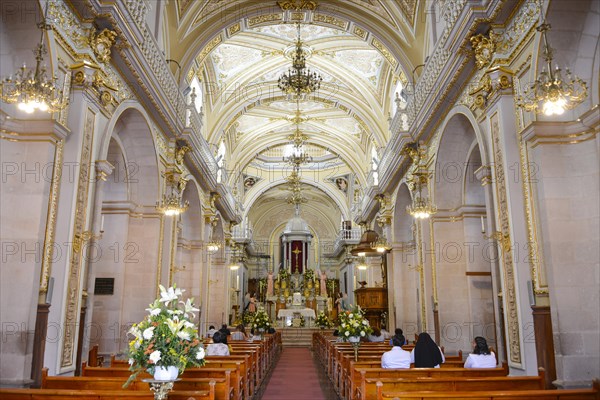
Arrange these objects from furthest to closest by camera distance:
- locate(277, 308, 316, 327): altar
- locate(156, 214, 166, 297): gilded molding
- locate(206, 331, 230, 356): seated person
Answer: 1. locate(277, 308, 316, 327): altar
2. locate(156, 214, 166, 297): gilded molding
3. locate(206, 331, 230, 356): seated person

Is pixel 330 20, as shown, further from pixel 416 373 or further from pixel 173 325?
pixel 173 325

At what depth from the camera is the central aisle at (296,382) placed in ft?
28.4

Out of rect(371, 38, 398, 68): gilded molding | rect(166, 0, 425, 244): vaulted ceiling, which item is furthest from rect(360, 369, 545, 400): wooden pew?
rect(371, 38, 398, 68): gilded molding

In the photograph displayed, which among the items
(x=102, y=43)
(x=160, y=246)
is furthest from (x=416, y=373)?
(x=160, y=246)

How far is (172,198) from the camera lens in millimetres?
11383

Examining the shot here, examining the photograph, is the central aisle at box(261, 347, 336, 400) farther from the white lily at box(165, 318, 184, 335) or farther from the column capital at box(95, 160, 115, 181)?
the white lily at box(165, 318, 184, 335)

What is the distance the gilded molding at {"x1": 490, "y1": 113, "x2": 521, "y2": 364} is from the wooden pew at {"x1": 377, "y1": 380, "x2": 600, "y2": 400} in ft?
8.49

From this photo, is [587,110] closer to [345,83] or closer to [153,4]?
[153,4]

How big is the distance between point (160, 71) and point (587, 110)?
849 cm

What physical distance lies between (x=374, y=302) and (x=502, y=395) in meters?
14.7

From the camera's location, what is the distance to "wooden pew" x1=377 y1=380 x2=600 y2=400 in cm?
418

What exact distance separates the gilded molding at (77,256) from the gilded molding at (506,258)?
6222mm

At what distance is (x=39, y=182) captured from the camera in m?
6.59

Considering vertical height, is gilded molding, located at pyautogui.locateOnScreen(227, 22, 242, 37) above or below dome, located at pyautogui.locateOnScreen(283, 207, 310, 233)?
above
